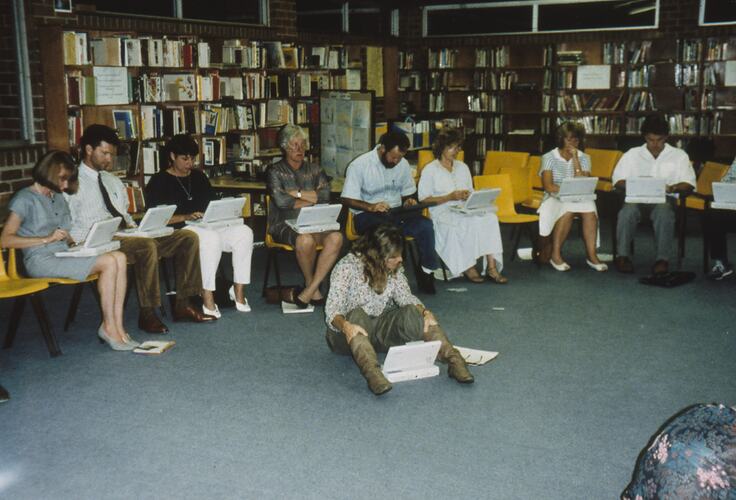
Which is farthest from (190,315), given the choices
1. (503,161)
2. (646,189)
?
(503,161)

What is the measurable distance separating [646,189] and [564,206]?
687mm

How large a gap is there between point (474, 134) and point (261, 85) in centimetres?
412

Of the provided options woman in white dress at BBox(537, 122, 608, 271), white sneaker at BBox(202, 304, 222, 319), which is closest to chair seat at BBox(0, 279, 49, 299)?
white sneaker at BBox(202, 304, 222, 319)

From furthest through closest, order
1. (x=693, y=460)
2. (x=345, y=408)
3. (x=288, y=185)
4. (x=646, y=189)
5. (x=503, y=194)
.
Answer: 1. (x=503, y=194)
2. (x=646, y=189)
3. (x=288, y=185)
4. (x=345, y=408)
5. (x=693, y=460)

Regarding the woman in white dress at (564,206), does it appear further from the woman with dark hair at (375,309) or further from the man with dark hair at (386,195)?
the woman with dark hair at (375,309)

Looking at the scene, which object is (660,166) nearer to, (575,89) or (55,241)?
(575,89)

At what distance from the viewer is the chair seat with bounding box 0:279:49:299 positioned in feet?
14.3

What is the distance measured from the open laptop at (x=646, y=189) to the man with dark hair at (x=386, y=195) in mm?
1853

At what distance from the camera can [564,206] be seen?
6.83 meters

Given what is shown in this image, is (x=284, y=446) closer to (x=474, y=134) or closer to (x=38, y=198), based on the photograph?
(x=38, y=198)

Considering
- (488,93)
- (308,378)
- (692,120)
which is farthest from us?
(488,93)

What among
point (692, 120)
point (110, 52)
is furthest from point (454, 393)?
point (692, 120)

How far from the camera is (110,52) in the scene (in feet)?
22.2

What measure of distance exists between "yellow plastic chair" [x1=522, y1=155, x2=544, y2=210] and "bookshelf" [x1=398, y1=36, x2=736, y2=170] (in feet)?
6.48
